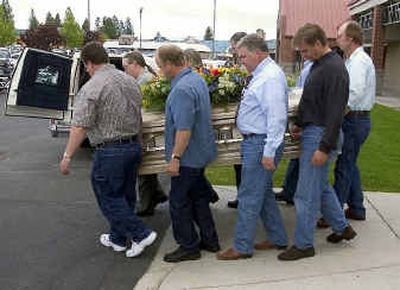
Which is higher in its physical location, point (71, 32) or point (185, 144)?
point (71, 32)

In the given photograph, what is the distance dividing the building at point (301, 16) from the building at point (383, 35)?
11064mm

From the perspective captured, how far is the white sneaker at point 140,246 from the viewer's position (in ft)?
20.0

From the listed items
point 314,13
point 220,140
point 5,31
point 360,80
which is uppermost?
point 314,13

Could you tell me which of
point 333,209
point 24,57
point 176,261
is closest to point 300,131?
point 333,209

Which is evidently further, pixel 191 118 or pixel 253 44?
pixel 253 44

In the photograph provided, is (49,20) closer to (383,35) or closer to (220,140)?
(383,35)

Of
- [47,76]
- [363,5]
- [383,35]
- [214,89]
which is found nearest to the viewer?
[214,89]

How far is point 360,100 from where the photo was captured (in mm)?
6523

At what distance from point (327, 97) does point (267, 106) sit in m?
0.48

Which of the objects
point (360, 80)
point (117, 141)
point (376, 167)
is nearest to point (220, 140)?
point (117, 141)

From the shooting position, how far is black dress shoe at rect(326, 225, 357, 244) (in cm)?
614

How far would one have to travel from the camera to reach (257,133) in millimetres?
5598

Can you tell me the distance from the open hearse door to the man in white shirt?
5509 mm

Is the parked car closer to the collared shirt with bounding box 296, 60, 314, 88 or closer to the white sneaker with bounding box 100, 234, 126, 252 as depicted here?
the collared shirt with bounding box 296, 60, 314, 88
